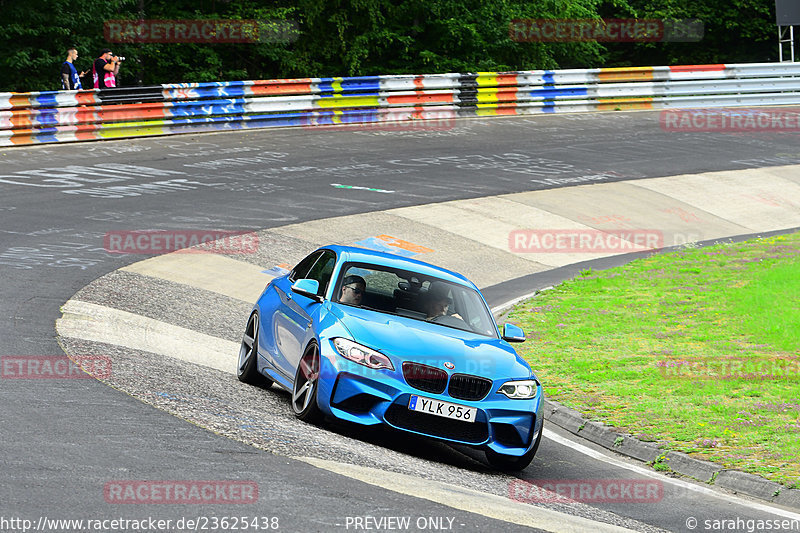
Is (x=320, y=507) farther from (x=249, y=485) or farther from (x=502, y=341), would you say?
(x=502, y=341)

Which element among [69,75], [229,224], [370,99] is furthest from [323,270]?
[370,99]

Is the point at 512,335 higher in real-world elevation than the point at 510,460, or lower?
higher

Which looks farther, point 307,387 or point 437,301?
point 437,301

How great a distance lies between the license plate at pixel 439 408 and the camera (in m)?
8.40

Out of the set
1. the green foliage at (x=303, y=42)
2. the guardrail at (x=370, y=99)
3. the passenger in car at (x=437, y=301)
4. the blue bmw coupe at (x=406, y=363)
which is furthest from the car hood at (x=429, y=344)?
the green foliage at (x=303, y=42)

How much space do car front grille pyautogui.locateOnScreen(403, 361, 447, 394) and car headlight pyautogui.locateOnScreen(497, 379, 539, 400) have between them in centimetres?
49

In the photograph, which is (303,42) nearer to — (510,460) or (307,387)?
(307,387)

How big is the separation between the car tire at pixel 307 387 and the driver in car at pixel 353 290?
710 mm

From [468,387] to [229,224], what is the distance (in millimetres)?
11149

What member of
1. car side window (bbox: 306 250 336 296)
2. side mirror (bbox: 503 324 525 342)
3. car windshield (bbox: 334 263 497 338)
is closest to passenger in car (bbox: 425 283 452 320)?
car windshield (bbox: 334 263 497 338)

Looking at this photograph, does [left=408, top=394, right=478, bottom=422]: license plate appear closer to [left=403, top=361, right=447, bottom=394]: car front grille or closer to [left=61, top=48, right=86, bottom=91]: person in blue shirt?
[left=403, top=361, right=447, bottom=394]: car front grille

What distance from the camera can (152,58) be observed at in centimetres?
3603

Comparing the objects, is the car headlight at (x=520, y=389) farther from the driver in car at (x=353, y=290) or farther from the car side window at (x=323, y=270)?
the car side window at (x=323, y=270)

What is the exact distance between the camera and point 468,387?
858 centimetres
